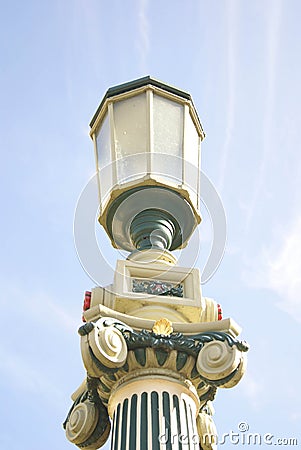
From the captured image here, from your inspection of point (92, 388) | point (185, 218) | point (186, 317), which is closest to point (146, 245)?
point (185, 218)

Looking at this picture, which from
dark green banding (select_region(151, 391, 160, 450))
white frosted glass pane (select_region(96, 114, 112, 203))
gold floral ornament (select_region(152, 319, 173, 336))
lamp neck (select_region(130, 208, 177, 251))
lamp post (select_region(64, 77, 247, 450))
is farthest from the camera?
white frosted glass pane (select_region(96, 114, 112, 203))

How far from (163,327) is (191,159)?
2638 millimetres

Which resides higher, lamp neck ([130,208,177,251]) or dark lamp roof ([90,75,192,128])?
dark lamp roof ([90,75,192,128])

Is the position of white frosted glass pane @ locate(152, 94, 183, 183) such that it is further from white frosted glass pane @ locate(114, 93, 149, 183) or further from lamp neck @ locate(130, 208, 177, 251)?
lamp neck @ locate(130, 208, 177, 251)

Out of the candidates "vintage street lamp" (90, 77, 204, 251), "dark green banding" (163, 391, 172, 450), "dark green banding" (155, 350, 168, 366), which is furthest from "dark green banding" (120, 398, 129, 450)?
"vintage street lamp" (90, 77, 204, 251)

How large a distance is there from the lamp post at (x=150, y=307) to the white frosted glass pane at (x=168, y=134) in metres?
0.01

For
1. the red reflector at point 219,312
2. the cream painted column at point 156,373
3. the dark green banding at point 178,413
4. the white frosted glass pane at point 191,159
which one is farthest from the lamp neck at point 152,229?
the dark green banding at point 178,413

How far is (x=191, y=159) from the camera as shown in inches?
337

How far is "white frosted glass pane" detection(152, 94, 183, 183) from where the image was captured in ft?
26.6

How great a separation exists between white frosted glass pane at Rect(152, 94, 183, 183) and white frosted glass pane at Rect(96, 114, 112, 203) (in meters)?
0.55

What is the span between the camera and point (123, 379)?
6.33m

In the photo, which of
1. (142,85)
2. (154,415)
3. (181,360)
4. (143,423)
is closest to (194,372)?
(181,360)

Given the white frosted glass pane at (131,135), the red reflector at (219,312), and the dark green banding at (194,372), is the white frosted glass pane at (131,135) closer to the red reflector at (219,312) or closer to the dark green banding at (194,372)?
the red reflector at (219,312)

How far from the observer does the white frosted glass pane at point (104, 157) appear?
8289 mm
